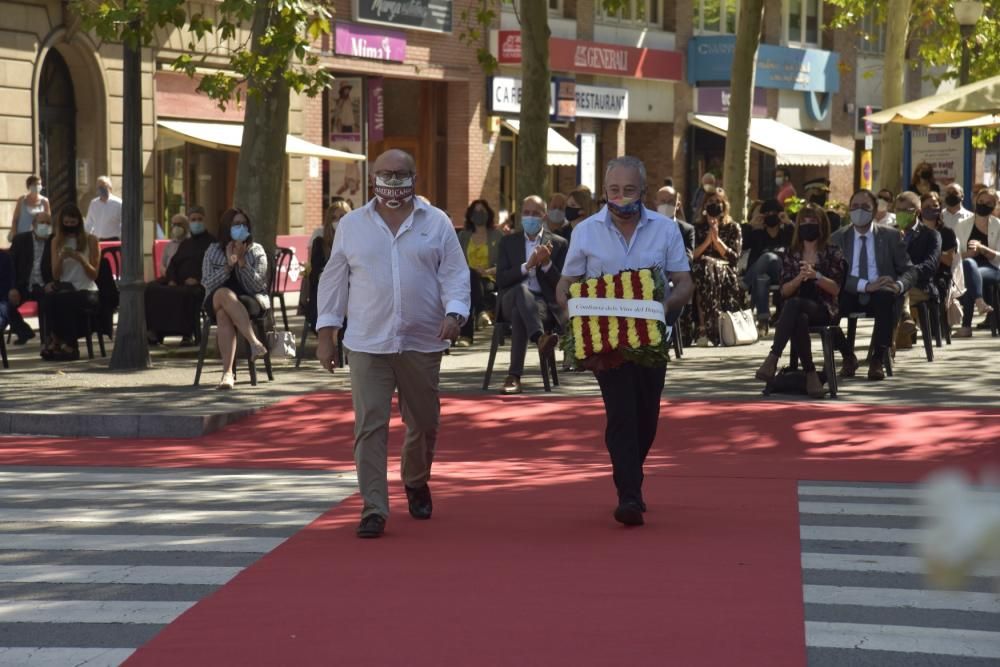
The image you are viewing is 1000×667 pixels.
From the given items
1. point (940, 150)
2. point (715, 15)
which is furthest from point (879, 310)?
point (715, 15)

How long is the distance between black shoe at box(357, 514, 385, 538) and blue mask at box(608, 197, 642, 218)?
5.70ft

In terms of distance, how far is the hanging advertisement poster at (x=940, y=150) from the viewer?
98.4ft

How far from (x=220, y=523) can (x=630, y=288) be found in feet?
7.19

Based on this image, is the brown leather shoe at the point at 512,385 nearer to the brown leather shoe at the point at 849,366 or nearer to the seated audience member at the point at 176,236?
the brown leather shoe at the point at 849,366

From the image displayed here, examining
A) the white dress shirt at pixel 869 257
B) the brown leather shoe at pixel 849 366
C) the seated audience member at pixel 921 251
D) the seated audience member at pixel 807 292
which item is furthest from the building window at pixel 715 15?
the seated audience member at pixel 807 292

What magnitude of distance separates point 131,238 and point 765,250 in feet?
26.8

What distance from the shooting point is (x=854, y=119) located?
5581 cm

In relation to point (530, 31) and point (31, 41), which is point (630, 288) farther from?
point (31, 41)

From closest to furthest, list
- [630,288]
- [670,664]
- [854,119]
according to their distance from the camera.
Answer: [670,664] < [630,288] < [854,119]

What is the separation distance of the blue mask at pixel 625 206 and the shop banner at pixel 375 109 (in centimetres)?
2783

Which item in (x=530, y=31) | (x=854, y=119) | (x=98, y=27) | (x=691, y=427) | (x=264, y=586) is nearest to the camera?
(x=264, y=586)

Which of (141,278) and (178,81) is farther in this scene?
(178,81)

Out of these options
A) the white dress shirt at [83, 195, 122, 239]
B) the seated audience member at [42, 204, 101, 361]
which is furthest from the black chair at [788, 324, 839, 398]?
the white dress shirt at [83, 195, 122, 239]

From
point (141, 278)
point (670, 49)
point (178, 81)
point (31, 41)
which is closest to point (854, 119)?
point (670, 49)
